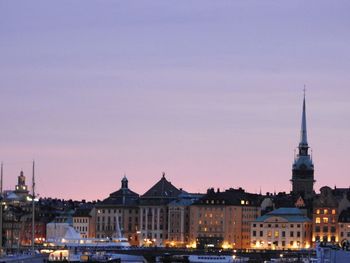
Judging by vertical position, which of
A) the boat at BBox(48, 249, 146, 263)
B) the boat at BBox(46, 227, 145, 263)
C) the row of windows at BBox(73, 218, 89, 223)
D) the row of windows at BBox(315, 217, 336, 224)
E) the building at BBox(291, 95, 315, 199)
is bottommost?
the boat at BBox(48, 249, 146, 263)

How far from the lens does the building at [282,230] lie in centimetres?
17112

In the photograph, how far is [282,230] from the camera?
171625mm

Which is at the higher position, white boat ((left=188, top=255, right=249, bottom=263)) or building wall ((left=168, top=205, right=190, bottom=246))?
building wall ((left=168, top=205, right=190, bottom=246))

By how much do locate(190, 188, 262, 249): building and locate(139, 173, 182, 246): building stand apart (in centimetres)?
555

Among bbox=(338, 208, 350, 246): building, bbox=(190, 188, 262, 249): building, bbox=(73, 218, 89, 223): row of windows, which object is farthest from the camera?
bbox=(73, 218, 89, 223): row of windows

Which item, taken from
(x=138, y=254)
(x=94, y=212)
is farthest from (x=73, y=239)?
(x=94, y=212)

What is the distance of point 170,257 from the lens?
478ft

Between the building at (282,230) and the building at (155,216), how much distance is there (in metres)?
15.5

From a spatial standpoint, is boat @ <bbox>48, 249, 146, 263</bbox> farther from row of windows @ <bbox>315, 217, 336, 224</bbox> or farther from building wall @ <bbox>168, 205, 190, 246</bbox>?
building wall @ <bbox>168, 205, 190, 246</bbox>

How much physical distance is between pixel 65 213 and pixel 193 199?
64.8ft

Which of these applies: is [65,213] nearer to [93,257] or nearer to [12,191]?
[12,191]

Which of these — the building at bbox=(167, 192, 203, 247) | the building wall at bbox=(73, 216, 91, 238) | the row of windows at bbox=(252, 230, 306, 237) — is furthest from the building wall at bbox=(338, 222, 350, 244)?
the building wall at bbox=(73, 216, 91, 238)

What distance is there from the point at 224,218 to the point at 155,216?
34.4ft

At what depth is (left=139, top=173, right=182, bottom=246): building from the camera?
186 metres
